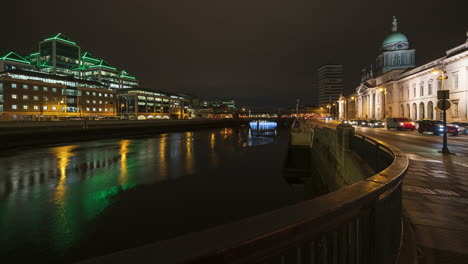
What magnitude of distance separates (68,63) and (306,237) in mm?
165651

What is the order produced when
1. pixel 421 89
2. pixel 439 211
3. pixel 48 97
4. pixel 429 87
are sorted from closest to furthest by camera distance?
pixel 439 211, pixel 429 87, pixel 421 89, pixel 48 97

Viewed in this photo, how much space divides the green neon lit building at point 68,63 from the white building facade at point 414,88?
129 meters

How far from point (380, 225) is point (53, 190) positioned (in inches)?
657

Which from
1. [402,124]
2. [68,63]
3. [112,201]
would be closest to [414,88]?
[402,124]

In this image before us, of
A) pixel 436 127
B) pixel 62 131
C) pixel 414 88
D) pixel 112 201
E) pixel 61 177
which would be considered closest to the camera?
pixel 112 201

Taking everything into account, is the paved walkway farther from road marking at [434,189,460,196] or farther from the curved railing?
the curved railing

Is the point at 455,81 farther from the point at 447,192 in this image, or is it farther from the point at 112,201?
the point at 112,201

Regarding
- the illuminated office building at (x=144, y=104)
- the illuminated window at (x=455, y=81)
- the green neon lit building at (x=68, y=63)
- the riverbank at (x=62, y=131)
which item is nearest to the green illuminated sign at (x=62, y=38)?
the green neon lit building at (x=68, y=63)

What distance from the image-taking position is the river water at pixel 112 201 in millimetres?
8602

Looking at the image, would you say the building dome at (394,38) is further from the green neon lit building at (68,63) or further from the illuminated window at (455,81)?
the green neon lit building at (68,63)

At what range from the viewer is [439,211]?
5070 mm

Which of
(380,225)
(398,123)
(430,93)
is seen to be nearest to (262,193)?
(380,225)

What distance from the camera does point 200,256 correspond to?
4.05ft

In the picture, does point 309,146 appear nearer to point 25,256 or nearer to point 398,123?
point 398,123
